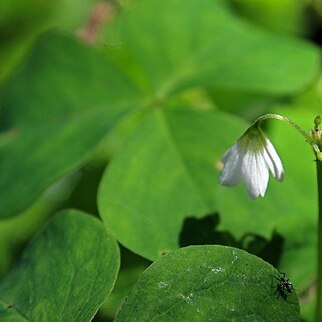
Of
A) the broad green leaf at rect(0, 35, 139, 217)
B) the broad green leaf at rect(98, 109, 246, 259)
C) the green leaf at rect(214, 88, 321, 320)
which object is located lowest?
the green leaf at rect(214, 88, 321, 320)

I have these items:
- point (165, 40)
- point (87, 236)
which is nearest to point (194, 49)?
point (165, 40)

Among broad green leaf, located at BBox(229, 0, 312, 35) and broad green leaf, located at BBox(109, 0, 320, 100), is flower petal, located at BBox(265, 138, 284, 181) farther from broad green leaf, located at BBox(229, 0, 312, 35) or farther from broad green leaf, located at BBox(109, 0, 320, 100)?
broad green leaf, located at BBox(229, 0, 312, 35)

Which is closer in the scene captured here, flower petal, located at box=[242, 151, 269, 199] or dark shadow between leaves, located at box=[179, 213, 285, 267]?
flower petal, located at box=[242, 151, 269, 199]

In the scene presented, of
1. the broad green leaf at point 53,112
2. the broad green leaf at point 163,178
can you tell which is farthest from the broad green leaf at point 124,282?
the broad green leaf at point 53,112

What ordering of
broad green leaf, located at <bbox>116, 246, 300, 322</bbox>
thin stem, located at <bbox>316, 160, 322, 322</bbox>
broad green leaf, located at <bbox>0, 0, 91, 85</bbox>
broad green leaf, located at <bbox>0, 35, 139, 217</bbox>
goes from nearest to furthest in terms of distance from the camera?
1. broad green leaf, located at <bbox>116, 246, 300, 322</bbox>
2. thin stem, located at <bbox>316, 160, 322, 322</bbox>
3. broad green leaf, located at <bbox>0, 35, 139, 217</bbox>
4. broad green leaf, located at <bbox>0, 0, 91, 85</bbox>

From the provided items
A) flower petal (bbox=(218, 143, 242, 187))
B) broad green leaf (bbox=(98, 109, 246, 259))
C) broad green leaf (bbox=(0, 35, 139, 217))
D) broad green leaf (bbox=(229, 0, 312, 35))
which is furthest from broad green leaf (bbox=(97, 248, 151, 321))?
broad green leaf (bbox=(229, 0, 312, 35))

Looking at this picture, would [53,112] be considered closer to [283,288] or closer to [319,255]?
[319,255]

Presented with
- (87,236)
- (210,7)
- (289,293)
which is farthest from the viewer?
(210,7)

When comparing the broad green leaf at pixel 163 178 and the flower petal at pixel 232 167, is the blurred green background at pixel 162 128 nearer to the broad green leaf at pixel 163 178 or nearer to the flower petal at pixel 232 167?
the broad green leaf at pixel 163 178

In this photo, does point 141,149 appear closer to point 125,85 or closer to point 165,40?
point 125,85
